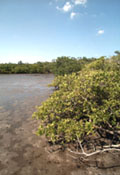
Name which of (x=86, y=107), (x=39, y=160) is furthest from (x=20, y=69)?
(x=86, y=107)

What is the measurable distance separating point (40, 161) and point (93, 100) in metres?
3.18

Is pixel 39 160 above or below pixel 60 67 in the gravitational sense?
below

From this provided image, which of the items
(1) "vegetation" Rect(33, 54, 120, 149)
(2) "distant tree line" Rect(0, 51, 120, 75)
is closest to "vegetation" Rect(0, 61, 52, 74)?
(2) "distant tree line" Rect(0, 51, 120, 75)

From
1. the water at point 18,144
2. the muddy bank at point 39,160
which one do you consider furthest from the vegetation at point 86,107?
the water at point 18,144

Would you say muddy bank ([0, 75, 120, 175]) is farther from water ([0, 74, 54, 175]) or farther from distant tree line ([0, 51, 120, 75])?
distant tree line ([0, 51, 120, 75])

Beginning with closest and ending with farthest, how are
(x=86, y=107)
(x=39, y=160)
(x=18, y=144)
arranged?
1. (x=39, y=160)
2. (x=86, y=107)
3. (x=18, y=144)

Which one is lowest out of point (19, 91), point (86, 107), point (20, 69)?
point (19, 91)

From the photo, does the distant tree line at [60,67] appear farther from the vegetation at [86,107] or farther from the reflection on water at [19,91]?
the vegetation at [86,107]

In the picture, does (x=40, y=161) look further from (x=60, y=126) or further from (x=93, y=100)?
(x=93, y=100)

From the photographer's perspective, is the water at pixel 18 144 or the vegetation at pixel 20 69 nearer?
the water at pixel 18 144

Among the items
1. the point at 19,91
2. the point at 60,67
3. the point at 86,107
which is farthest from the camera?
the point at 60,67

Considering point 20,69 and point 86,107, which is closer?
point 86,107

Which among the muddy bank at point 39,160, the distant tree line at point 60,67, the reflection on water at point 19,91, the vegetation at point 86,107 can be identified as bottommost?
the muddy bank at point 39,160

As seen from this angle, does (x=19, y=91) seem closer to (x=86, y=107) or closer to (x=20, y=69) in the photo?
(x=86, y=107)
